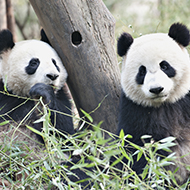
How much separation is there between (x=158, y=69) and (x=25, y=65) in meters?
1.48

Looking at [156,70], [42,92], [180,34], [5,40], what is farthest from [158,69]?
[5,40]

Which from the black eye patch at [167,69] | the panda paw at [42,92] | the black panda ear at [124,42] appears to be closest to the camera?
the black eye patch at [167,69]

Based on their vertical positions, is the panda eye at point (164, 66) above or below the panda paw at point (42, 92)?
above

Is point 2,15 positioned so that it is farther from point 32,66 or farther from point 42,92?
point 42,92

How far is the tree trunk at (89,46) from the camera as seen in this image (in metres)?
2.91

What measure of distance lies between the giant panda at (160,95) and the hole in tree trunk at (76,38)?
678 millimetres

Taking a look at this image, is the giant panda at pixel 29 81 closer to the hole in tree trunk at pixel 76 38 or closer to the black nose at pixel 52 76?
the black nose at pixel 52 76

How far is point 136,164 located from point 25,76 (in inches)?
58.7

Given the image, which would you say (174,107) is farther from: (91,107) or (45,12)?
(45,12)

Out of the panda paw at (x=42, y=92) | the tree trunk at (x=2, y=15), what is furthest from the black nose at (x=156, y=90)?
the tree trunk at (x=2, y=15)

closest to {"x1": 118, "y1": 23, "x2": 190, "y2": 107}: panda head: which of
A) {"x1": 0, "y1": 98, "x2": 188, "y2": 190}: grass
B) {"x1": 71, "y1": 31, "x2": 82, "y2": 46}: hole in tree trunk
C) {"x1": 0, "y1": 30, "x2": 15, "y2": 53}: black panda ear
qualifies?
{"x1": 0, "y1": 98, "x2": 188, "y2": 190}: grass

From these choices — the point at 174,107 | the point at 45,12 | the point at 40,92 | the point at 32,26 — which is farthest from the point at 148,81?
the point at 32,26

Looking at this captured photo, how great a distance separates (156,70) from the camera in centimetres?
226

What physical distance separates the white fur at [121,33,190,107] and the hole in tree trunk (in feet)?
2.26
